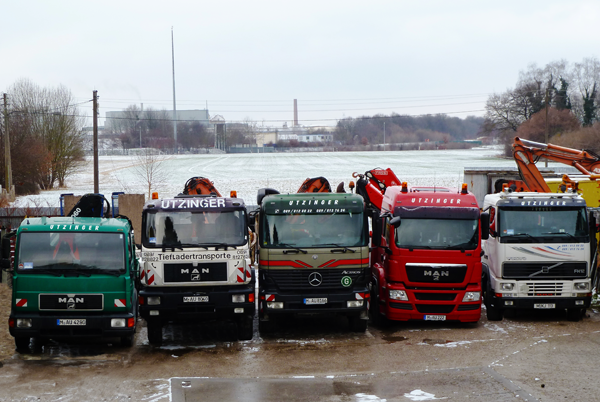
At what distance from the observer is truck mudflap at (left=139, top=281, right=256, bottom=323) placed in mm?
11703

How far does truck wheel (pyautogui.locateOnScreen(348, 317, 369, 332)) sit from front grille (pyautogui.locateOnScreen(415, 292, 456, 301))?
3.98ft

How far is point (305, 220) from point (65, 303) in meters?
4.48

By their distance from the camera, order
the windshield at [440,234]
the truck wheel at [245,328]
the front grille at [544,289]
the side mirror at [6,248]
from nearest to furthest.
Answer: the side mirror at [6,248]
the truck wheel at [245,328]
the windshield at [440,234]
the front grille at [544,289]

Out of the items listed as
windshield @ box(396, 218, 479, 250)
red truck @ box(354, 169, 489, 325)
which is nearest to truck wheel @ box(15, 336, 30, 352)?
red truck @ box(354, 169, 489, 325)

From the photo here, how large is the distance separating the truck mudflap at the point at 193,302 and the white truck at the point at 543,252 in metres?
5.52

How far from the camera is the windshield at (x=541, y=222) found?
13.6 metres

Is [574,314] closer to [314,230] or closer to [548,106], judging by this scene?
[314,230]

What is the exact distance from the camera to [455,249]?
13023 mm

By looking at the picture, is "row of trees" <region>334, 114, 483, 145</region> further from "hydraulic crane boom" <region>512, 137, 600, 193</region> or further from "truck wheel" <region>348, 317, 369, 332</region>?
"truck wheel" <region>348, 317, 369, 332</region>

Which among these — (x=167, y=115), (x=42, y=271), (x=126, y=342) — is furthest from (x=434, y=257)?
(x=167, y=115)

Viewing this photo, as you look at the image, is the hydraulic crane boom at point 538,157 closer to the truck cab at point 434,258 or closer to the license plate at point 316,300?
the truck cab at point 434,258

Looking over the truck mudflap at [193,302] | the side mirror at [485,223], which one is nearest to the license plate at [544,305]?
the side mirror at [485,223]

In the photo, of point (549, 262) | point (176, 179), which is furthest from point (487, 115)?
point (549, 262)

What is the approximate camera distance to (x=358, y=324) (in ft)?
42.6
